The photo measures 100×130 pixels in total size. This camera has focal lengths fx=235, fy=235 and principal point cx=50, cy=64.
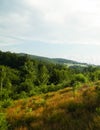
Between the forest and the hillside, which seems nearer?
the hillside

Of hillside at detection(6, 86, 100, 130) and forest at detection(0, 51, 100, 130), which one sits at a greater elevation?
hillside at detection(6, 86, 100, 130)

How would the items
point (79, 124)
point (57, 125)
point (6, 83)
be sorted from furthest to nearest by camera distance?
point (6, 83), point (57, 125), point (79, 124)

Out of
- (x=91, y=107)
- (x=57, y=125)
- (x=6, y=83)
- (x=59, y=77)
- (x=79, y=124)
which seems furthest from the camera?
(x=59, y=77)

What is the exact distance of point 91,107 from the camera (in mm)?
9047

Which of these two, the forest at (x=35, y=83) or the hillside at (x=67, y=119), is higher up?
the hillside at (x=67, y=119)

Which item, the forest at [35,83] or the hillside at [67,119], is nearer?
the hillside at [67,119]

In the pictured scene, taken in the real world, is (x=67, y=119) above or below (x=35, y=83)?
above

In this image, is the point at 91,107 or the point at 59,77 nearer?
the point at 91,107

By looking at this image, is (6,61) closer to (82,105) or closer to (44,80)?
(44,80)

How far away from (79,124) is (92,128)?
2.74 feet

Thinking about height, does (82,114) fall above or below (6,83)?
above

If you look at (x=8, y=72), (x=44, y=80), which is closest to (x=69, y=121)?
(x=44, y=80)

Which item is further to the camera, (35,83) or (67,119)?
(35,83)

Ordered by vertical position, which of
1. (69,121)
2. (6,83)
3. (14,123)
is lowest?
(6,83)
